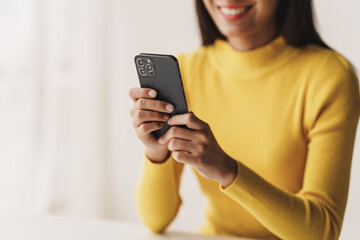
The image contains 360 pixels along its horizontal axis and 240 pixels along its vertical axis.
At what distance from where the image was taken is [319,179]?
946 millimetres

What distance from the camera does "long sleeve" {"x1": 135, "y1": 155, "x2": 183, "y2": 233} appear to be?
102 centimetres

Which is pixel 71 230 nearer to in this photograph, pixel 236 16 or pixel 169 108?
pixel 169 108

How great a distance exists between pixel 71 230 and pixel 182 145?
359 mm

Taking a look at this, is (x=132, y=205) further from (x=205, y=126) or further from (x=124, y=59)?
(x=205, y=126)

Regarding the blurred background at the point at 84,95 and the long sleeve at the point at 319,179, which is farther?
the blurred background at the point at 84,95

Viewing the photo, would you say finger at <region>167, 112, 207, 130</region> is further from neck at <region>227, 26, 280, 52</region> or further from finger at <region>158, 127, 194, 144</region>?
neck at <region>227, 26, 280, 52</region>

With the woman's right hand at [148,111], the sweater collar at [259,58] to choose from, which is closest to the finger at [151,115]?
the woman's right hand at [148,111]

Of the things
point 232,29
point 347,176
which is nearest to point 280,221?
point 347,176

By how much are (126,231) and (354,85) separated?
569mm

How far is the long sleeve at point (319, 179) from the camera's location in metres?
0.88

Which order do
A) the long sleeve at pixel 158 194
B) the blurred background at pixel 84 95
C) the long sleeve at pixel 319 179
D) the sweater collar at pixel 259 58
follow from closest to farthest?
the long sleeve at pixel 319 179, the long sleeve at pixel 158 194, the sweater collar at pixel 259 58, the blurred background at pixel 84 95

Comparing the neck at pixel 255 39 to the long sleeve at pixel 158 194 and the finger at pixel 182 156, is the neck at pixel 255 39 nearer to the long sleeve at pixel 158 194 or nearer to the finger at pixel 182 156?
the long sleeve at pixel 158 194

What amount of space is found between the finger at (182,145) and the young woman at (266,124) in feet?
0.17

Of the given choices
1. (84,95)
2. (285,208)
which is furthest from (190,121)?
(84,95)
